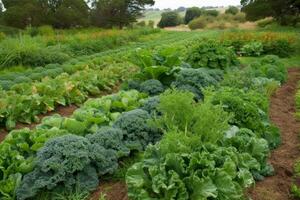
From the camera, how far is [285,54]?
15273 millimetres

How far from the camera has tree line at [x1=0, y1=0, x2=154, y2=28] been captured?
967 inches

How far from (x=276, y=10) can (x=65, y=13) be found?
47.3 ft

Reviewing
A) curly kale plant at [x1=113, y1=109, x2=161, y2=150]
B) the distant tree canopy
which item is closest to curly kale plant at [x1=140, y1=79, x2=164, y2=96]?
curly kale plant at [x1=113, y1=109, x2=161, y2=150]

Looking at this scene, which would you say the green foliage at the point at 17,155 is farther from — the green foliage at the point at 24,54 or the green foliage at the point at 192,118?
the green foliage at the point at 24,54

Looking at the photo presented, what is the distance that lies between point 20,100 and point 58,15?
20.0 m

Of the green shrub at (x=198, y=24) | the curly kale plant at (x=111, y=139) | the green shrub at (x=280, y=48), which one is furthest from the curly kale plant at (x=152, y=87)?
the green shrub at (x=198, y=24)

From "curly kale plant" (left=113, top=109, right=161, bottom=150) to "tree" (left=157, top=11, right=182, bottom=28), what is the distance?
135 ft

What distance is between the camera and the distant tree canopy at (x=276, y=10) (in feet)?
83.8

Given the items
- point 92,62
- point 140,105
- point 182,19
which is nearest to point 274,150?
point 140,105

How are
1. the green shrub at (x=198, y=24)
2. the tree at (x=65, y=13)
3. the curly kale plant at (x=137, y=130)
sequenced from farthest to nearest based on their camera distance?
the green shrub at (x=198, y=24) < the tree at (x=65, y=13) < the curly kale plant at (x=137, y=130)

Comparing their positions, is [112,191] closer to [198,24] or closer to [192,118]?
[192,118]

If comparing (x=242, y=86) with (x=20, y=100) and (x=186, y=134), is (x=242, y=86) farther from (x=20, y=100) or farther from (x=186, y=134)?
(x=20, y=100)

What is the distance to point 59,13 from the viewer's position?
25.5m

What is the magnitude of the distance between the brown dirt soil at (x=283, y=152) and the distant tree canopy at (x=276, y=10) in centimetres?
1800
